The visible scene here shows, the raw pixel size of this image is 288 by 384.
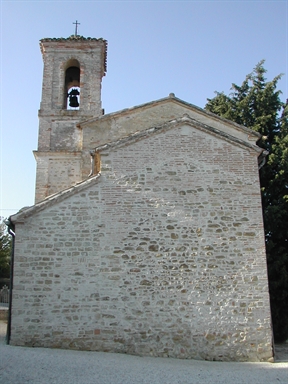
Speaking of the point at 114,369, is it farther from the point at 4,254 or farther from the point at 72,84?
the point at 4,254

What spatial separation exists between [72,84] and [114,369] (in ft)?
41.3

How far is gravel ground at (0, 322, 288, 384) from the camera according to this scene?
239 inches

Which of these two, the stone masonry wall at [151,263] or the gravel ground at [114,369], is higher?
the stone masonry wall at [151,263]

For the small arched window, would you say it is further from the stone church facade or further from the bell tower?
the stone church facade

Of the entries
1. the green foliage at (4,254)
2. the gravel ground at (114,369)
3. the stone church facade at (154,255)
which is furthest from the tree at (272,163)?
the green foliage at (4,254)

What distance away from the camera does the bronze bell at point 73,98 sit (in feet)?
51.3

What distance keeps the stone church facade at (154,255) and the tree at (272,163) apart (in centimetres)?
398

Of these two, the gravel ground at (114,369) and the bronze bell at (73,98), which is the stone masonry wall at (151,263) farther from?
the bronze bell at (73,98)

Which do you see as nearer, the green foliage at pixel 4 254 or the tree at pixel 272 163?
the tree at pixel 272 163

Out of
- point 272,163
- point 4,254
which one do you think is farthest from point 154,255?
point 4,254

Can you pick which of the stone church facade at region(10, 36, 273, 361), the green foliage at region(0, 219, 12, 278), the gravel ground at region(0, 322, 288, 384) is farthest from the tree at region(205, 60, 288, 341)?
the green foliage at region(0, 219, 12, 278)

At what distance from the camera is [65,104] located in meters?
15.4

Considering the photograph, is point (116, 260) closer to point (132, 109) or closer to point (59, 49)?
point (132, 109)

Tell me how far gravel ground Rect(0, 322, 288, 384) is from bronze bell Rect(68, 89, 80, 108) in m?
9.82
